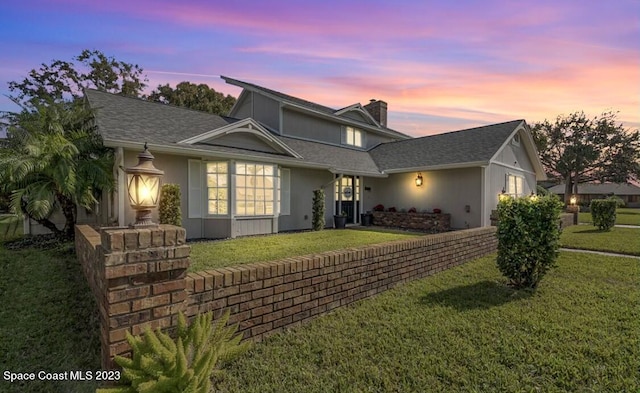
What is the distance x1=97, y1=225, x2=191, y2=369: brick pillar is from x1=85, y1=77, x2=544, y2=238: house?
649cm

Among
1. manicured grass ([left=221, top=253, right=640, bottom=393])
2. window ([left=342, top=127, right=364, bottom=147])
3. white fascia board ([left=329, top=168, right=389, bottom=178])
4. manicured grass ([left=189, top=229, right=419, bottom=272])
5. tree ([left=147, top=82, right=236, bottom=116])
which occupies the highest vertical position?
tree ([left=147, top=82, right=236, bottom=116])

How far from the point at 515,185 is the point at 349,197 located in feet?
26.7

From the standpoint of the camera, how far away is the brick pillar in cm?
217

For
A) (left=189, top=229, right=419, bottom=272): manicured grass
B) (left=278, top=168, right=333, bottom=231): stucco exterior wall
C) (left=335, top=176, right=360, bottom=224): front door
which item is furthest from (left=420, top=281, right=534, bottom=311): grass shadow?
(left=335, top=176, right=360, bottom=224): front door

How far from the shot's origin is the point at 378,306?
4113 mm

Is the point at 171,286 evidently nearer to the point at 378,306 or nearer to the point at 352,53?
the point at 378,306

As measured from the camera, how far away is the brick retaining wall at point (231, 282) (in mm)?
2215

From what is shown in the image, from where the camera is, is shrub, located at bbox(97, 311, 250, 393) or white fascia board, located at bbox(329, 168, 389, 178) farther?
white fascia board, located at bbox(329, 168, 389, 178)

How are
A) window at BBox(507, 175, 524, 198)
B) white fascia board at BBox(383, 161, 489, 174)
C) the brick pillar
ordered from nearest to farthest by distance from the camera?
the brick pillar → white fascia board at BBox(383, 161, 489, 174) → window at BBox(507, 175, 524, 198)

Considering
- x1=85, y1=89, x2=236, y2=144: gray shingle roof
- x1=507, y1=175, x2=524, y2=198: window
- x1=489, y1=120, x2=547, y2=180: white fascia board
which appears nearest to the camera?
x1=85, y1=89, x2=236, y2=144: gray shingle roof

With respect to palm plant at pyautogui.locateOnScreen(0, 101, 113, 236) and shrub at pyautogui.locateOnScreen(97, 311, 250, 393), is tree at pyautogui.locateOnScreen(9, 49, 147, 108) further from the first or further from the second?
shrub at pyautogui.locateOnScreen(97, 311, 250, 393)

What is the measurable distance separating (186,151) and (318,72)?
463 centimetres

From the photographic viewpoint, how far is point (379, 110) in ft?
67.9

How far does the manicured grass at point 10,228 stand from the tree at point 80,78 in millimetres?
12850
